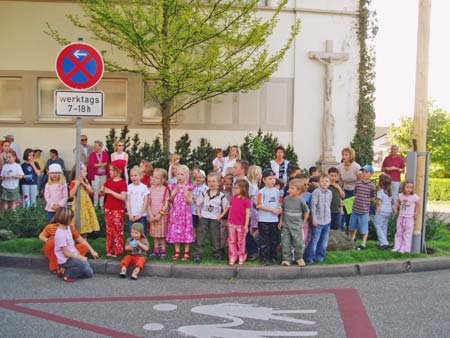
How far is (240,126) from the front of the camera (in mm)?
14969

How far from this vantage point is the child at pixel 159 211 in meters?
7.52

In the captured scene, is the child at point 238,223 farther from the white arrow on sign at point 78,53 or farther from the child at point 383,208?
the white arrow on sign at point 78,53

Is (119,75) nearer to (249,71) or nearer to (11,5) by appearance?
(11,5)

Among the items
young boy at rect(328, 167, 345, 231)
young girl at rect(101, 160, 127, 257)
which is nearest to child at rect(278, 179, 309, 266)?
young boy at rect(328, 167, 345, 231)

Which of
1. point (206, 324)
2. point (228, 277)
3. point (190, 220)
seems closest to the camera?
point (206, 324)

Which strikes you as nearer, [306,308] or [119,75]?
[306,308]

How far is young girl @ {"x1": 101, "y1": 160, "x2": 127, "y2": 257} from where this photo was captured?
749cm

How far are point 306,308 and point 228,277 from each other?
1.60m

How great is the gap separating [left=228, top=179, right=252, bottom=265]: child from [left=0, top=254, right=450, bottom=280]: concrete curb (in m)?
0.26

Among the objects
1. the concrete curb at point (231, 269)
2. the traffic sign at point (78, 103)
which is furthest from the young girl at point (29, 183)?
the traffic sign at point (78, 103)

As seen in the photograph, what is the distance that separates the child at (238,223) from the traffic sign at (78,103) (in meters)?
2.49

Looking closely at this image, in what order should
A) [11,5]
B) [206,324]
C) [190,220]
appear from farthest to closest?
[11,5] < [190,220] < [206,324]

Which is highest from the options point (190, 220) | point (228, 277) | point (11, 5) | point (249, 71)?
point (11, 5)

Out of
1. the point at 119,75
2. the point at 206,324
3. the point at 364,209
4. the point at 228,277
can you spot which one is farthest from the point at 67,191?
the point at 119,75
